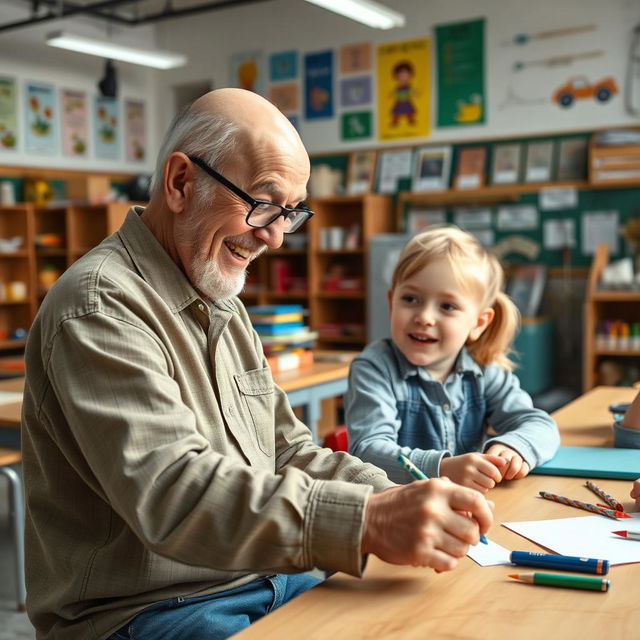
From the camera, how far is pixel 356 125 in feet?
23.4

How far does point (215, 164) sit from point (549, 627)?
0.80 metres

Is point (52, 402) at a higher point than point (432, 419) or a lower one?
higher

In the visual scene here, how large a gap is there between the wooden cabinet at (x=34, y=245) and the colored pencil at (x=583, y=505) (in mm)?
6197

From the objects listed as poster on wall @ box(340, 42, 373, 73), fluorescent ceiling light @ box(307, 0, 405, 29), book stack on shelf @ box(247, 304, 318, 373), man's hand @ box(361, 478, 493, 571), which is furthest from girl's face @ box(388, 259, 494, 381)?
poster on wall @ box(340, 42, 373, 73)

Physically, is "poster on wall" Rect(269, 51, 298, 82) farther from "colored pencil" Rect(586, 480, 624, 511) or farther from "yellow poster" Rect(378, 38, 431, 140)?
"colored pencil" Rect(586, 480, 624, 511)

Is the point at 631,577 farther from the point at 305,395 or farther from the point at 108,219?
the point at 108,219

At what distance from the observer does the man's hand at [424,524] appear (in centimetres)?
96

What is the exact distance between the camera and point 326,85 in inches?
285

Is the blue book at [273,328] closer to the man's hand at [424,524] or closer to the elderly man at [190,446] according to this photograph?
the elderly man at [190,446]

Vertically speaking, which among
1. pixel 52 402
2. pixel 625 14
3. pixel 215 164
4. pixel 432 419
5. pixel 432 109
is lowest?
pixel 432 419

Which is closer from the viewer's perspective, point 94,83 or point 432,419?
point 432,419

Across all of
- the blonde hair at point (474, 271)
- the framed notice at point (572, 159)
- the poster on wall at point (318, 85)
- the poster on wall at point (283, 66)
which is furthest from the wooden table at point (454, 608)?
the poster on wall at point (283, 66)

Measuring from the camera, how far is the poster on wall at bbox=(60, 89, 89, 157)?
7496 millimetres

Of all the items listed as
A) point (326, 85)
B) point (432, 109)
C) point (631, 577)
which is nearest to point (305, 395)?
point (631, 577)
